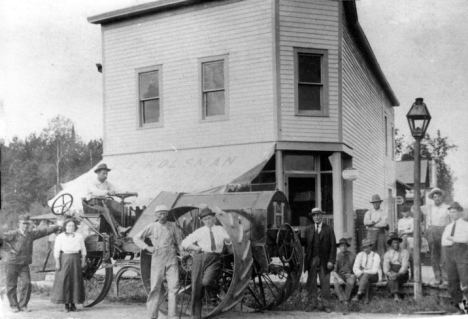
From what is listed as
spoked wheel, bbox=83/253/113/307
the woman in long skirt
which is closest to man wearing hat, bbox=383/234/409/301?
spoked wheel, bbox=83/253/113/307

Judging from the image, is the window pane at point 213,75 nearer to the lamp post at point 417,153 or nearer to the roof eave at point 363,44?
the roof eave at point 363,44

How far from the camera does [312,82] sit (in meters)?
14.2

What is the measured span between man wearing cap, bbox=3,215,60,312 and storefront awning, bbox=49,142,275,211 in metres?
2.21

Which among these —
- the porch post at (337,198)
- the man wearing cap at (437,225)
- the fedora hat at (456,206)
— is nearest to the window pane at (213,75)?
the porch post at (337,198)

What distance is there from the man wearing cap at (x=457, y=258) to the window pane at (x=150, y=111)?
883 cm

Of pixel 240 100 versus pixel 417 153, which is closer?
pixel 417 153

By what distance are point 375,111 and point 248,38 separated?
7040 millimetres

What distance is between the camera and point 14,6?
11688mm

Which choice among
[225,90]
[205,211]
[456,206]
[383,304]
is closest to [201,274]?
[205,211]

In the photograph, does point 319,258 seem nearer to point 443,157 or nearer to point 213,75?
point 443,157

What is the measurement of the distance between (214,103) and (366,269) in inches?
249

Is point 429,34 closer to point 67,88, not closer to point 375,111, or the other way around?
point 375,111

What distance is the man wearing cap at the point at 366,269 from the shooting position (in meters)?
10.3

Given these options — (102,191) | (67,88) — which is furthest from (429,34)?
(67,88)
